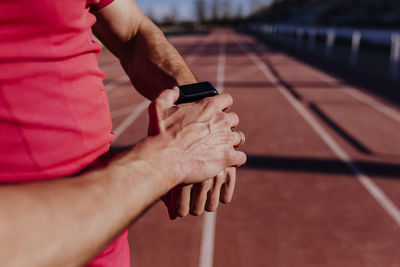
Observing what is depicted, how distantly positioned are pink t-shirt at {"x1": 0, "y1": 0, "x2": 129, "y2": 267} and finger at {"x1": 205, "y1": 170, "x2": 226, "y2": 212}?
354 mm

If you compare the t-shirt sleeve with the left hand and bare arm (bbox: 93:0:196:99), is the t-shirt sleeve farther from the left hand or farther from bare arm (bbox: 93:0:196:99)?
the left hand

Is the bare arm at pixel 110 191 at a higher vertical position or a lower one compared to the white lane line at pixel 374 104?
higher

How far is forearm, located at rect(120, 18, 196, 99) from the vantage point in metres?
1.18

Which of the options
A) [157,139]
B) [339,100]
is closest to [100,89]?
[157,139]

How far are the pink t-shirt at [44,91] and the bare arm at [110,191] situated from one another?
8.9 inches

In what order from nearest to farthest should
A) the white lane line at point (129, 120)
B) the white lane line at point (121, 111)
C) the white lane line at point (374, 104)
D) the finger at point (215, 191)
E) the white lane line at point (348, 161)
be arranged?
1. the finger at point (215, 191)
2. the white lane line at point (348, 161)
3. the white lane line at point (129, 120)
4. the white lane line at point (374, 104)
5. the white lane line at point (121, 111)

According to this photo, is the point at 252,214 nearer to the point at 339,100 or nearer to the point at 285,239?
the point at 285,239

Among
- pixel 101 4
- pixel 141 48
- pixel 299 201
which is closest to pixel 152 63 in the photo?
pixel 141 48

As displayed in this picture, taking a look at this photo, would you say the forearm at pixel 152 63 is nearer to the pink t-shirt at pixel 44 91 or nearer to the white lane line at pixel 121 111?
the pink t-shirt at pixel 44 91

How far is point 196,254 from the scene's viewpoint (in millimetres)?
3650

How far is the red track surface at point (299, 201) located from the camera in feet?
12.0

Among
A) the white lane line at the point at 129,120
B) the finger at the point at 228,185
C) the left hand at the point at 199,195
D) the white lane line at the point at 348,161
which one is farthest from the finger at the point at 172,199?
the white lane line at the point at 129,120

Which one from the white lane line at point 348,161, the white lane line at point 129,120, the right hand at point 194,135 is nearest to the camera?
the right hand at point 194,135

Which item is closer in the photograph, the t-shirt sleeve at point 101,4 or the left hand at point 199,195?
the left hand at point 199,195
